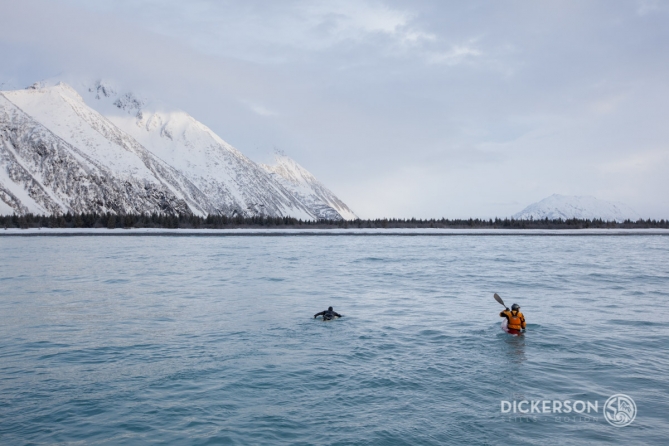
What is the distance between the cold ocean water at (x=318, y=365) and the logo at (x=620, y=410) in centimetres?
19

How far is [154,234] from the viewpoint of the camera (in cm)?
14325

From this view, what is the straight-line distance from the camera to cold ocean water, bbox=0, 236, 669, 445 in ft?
38.2

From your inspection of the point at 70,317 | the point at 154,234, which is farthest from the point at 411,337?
the point at 154,234

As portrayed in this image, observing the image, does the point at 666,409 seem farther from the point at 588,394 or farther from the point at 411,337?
the point at 411,337

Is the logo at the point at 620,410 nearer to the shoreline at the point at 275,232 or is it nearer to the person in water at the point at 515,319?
the person in water at the point at 515,319

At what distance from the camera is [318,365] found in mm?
16562

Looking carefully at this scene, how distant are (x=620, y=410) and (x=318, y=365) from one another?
8.39 metres

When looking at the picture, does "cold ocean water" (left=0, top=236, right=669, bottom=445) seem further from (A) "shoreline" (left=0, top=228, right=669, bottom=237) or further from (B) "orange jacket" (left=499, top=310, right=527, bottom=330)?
(A) "shoreline" (left=0, top=228, right=669, bottom=237)

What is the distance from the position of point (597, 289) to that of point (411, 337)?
72.9ft

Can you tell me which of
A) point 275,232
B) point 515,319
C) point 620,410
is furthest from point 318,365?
point 275,232

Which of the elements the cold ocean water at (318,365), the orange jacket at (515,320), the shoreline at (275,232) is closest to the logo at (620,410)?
the cold ocean water at (318,365)

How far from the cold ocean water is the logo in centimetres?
19

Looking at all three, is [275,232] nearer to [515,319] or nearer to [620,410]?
[515,319]

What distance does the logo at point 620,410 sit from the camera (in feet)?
40.5
